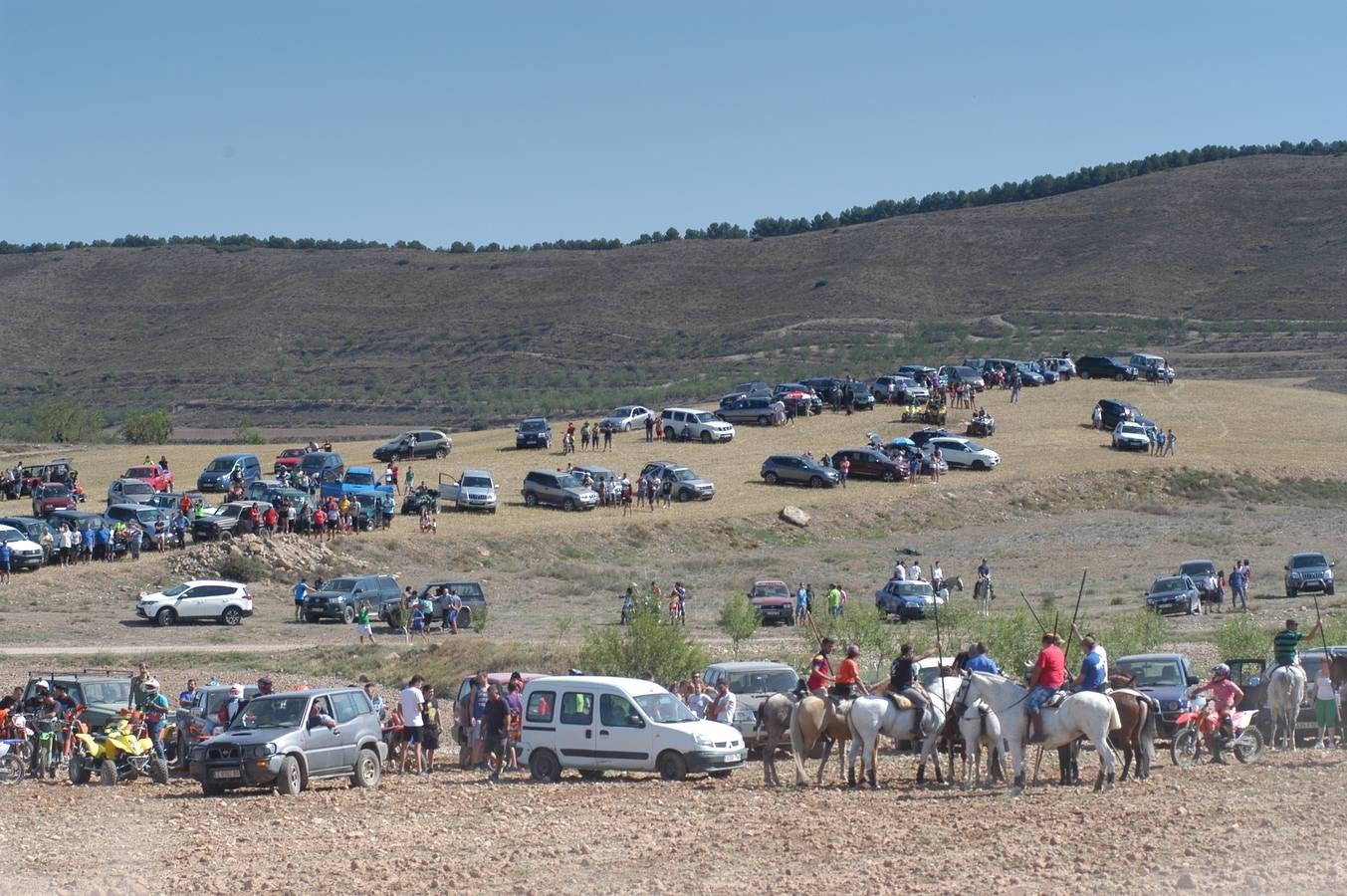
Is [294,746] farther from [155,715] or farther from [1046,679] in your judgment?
[1046,679]

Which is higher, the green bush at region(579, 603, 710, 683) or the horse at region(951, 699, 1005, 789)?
the horse at region(951, 699, 1005, 789)

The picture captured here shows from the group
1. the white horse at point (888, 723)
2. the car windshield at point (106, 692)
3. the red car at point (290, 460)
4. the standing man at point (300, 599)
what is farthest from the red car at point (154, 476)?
the white horse at point (888, 723)

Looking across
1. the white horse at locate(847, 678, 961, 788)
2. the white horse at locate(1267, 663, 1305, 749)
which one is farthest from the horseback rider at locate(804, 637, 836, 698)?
the white horse at locate(1267, 663, 1305, 749)

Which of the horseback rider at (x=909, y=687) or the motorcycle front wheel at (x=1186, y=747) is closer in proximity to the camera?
the horseback rider at (x=909, y=687)

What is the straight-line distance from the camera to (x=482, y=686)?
23047 mm

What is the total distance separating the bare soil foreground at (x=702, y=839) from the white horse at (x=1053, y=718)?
1.20 ft

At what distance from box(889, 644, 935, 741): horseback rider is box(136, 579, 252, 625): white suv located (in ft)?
91.8

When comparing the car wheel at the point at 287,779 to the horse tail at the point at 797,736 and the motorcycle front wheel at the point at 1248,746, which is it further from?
the motorcycle front wheel at the point at 1248,746

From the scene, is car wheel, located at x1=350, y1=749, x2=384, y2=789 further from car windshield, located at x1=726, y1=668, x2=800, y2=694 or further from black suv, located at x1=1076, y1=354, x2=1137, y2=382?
black suv, located at x1=1076, y1=354, x2=1137, y2=382

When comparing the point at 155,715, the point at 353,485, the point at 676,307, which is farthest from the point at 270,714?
the point at 676,307

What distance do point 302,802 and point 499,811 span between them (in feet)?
8.85

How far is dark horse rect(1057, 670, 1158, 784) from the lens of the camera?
19031 mm

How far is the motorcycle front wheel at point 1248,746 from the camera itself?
832 inches

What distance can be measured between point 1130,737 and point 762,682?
718cm
